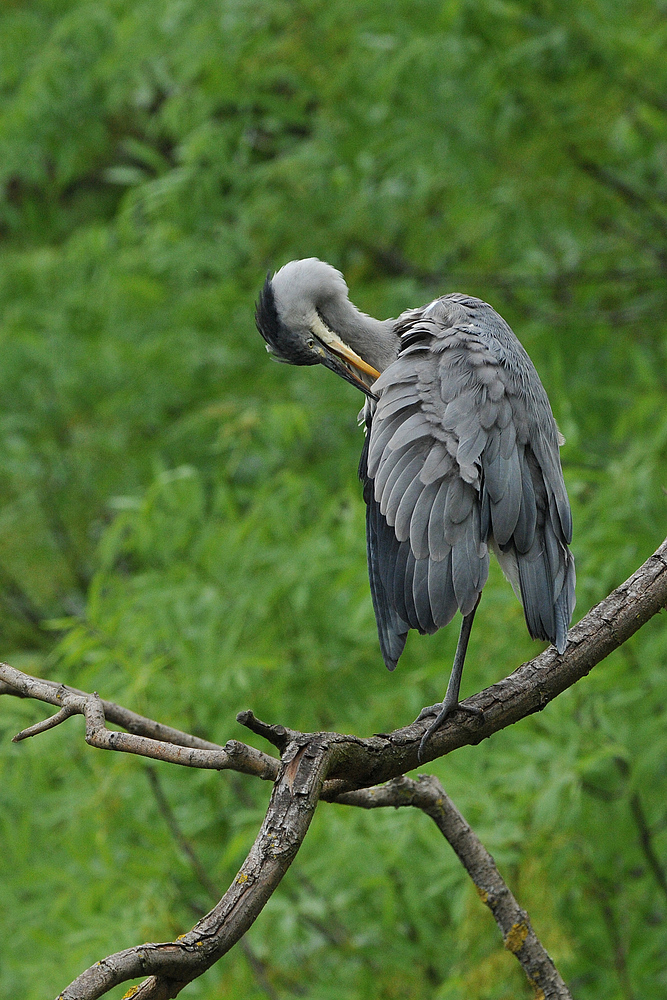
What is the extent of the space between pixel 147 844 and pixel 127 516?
1.18 meters

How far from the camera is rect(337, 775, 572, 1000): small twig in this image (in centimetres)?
185

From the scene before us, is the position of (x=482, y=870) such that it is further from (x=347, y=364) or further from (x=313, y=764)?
(x=347, y=364)

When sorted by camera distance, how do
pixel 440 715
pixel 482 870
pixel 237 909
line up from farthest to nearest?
pixel 482 870
pixel 440 715
pixel 237 909

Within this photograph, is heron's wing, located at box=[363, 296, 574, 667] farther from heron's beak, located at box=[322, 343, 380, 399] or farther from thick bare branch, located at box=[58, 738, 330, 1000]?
thick bare branch, located at box=[58, 738, 330, 1000]

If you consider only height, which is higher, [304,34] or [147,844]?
[304,34]

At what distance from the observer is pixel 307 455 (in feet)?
15.1

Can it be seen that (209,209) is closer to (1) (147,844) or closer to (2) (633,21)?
(2) (633,21)

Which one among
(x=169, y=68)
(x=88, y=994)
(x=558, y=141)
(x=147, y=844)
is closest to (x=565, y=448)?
(x=558, y=141)

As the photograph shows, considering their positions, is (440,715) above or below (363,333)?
below

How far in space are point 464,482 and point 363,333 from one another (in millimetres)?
835

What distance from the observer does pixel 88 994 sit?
1.05m

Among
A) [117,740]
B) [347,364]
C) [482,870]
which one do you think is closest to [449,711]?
[482,870]

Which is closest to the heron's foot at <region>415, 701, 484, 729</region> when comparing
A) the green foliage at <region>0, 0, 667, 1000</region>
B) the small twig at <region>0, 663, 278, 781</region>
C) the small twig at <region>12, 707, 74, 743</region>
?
the small twig at <region>0, 663, 278, 781</region>

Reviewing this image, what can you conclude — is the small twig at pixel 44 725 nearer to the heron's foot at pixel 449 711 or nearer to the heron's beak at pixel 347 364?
the heron's foot at pixel 449 711
